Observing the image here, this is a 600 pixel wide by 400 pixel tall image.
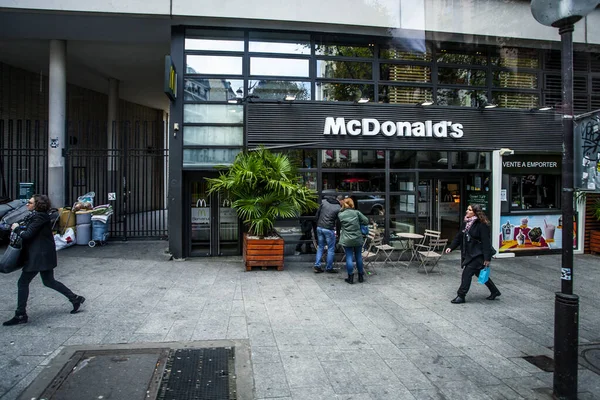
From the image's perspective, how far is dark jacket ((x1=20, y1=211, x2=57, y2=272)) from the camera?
5.25m

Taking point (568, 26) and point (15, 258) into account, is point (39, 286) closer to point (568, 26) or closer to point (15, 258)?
point (15, 258)

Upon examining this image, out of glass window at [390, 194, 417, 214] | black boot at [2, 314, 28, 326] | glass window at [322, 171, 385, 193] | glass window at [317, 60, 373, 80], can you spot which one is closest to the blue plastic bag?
glass window at [390, 194, 417, 214]

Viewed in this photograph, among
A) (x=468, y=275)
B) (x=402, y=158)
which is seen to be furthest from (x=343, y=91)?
(x=468, y=275)

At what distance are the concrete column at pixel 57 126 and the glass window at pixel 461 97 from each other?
35.5 ft

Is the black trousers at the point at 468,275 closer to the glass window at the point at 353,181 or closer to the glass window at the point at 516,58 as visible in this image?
the glass window at the point at 353,181

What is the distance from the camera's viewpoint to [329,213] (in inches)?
338

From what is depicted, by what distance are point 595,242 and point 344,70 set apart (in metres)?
8.80

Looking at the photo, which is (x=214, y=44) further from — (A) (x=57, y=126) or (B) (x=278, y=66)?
(A) (x=57, y=126)

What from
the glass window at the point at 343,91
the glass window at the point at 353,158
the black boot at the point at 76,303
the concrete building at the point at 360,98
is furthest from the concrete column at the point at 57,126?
the glass window at the point at 353,158

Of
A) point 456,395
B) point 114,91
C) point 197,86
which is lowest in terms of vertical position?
point 456,395

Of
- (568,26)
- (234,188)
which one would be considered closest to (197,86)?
(234,188)

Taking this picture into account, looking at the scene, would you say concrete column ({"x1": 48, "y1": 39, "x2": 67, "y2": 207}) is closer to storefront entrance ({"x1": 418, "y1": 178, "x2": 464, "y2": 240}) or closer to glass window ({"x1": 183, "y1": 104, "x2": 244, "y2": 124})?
glass window ({"x1": 183, "y1": 104, "x2": 244, "y2": 124})

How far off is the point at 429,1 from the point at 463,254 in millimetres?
6867

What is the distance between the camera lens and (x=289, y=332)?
17.2 ft
